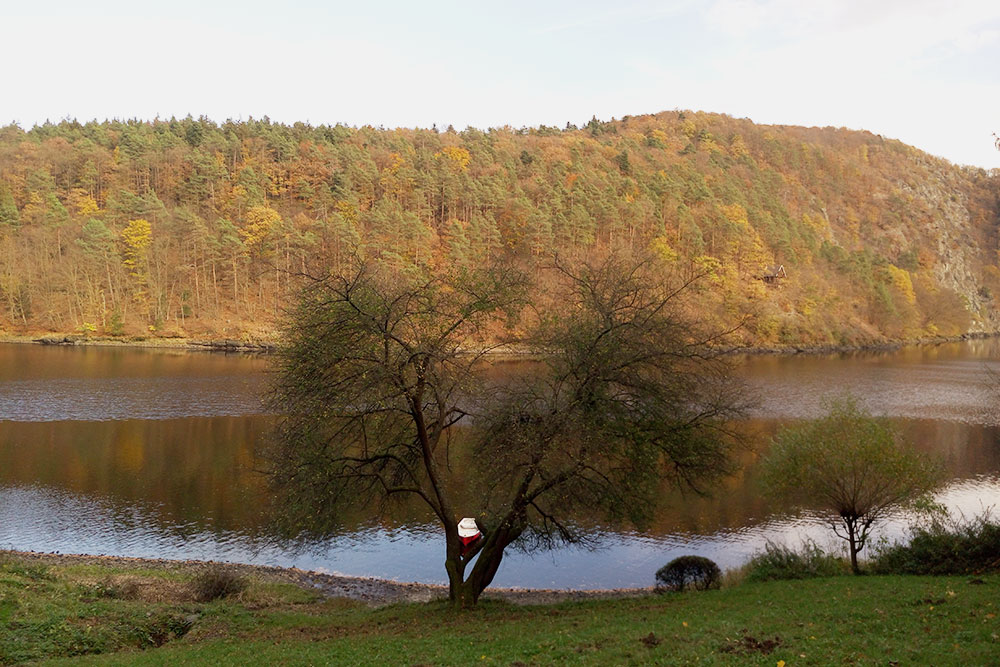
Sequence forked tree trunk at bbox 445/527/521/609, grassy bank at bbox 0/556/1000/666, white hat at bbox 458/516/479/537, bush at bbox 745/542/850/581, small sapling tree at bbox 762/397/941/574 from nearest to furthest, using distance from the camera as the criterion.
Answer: grassy bank at bbox 0/556/1000/666, forked tree trunk at bbox 445/527/521/609, white hat at bbox 458/516/479/537, bush at bbox 745/542/850/581, small sapling tree at bbox 762/397/941/574

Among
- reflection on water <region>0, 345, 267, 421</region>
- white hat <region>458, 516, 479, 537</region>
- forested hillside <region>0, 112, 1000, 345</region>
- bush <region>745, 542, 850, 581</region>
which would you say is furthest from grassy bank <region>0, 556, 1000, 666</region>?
forested hillside <region>0, 112, 1000, 345</region>

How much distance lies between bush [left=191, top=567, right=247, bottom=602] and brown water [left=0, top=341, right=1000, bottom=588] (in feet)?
7.53

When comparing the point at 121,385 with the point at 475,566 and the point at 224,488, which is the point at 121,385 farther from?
the point at 475,566

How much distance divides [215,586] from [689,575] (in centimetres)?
1271

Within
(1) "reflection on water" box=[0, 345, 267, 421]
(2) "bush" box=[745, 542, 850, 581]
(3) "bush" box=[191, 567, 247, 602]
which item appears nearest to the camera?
(3) "bush" box=[191, 567, 247, 602]

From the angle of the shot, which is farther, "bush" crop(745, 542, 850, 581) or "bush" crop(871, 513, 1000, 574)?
"bush" crop(745, 542, 850, 581)

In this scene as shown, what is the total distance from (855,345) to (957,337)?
3834cm

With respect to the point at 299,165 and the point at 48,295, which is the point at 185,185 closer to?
the point at 299,165

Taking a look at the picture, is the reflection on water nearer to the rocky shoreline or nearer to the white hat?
the rocky shoreline

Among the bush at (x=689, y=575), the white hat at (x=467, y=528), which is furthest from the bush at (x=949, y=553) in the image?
the white hat at (x=467, y=528)

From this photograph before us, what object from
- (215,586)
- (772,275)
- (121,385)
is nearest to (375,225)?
(121,385)

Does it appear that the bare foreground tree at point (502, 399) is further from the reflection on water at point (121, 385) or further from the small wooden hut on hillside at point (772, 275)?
the small wooden hut on hillside at point (772, 275)

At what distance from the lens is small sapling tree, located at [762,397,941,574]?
733 inches

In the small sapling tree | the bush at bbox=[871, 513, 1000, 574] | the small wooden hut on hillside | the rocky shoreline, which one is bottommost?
the rocky shoreline
